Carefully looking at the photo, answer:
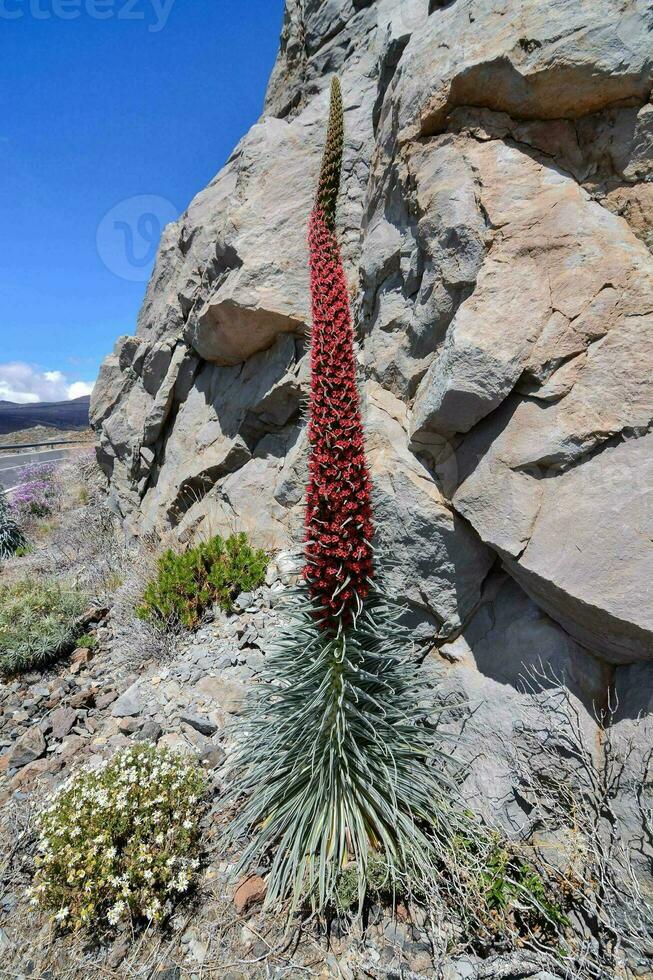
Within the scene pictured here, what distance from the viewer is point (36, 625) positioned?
4.89 m

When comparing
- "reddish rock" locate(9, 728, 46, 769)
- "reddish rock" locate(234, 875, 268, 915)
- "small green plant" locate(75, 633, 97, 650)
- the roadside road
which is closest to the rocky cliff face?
"reddish rock" locate(234, 875, 268, 915)

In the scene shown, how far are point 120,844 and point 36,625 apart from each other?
3092mm

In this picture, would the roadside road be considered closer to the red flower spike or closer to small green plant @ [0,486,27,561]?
small green plant @ [0,486,27,561]

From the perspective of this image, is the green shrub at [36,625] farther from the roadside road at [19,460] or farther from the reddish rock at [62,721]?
the roadside road at [19,460]

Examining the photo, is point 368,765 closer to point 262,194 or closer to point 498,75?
point 498,75

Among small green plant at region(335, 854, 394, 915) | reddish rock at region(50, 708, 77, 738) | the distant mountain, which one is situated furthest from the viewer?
the distant mountain

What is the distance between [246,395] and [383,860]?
4.95 metres

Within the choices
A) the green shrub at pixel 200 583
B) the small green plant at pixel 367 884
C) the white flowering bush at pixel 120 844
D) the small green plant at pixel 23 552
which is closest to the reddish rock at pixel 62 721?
the green shrub at pixel 200 583

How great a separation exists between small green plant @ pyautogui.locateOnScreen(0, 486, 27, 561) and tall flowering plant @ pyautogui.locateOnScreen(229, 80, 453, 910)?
7914 millimetres

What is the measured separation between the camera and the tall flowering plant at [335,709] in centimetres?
226

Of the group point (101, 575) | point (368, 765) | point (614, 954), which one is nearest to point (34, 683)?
point (101, 575)

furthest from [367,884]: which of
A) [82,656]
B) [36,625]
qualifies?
[36,625]

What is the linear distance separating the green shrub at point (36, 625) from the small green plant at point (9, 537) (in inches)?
140

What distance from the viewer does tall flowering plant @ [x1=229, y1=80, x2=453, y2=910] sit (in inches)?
89.0
